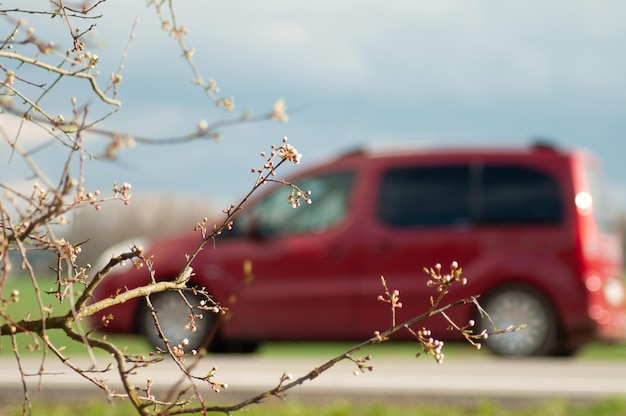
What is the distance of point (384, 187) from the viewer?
10398 millimetres

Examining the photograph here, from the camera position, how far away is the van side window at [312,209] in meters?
10.5

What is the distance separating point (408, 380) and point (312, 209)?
3107 millimetres

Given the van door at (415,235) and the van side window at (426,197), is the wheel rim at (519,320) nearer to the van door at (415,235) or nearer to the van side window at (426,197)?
the van door at (415,235)

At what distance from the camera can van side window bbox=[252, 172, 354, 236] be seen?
10.5 meters

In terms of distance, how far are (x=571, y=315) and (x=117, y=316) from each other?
15.7 feet

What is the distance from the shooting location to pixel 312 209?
1061 cm

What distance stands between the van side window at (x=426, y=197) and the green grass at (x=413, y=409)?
11.8 ft

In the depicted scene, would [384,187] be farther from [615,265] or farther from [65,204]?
[65,204]

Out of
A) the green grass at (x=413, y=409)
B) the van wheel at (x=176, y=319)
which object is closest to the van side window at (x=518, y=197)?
the van wheel at (x=176, y=319)

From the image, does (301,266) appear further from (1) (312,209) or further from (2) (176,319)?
(2) (176,319)

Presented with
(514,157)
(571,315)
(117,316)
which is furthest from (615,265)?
(117,316)

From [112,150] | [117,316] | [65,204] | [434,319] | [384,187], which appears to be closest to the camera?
[65,204]

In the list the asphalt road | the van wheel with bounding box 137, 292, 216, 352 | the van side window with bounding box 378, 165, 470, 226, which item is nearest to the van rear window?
the van side window with bounding box 378, 165, 470, 226

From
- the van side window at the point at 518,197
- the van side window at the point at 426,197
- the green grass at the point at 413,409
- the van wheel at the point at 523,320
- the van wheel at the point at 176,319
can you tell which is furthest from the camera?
A: the van wheel at the point at 176,319
